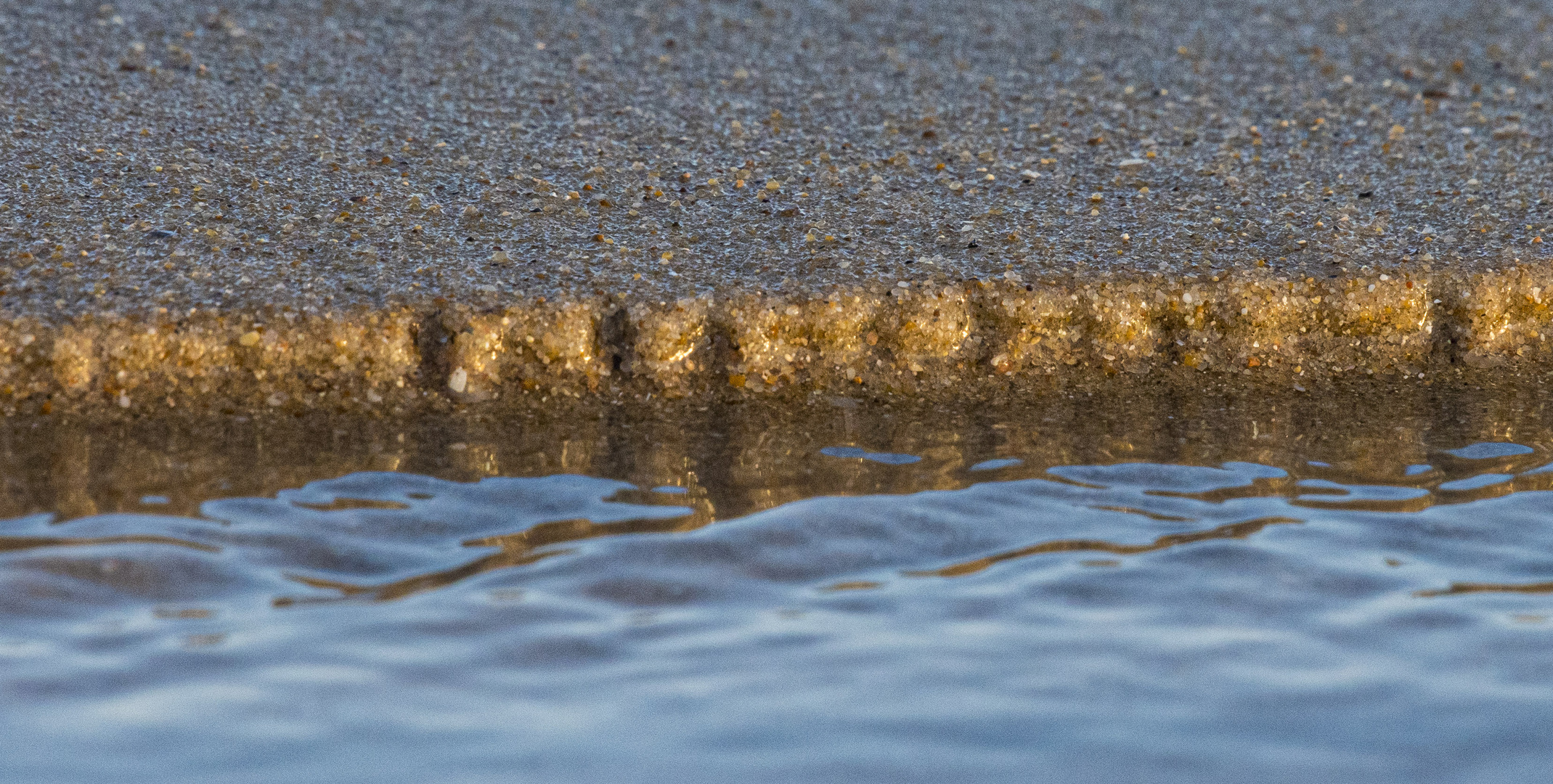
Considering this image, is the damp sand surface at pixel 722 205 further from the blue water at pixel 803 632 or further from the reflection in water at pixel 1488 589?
the reflection in water at pixel 1488 589

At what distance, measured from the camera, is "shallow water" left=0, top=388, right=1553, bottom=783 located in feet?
5.90

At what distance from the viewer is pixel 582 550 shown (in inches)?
90.4

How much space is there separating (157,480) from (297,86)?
198cm

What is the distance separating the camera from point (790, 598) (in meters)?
2.19

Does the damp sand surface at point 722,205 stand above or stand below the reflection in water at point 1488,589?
above

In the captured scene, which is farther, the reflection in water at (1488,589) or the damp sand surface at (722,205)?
the damp sand surface at (722,205)

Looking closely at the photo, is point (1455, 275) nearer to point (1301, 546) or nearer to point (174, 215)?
point (1301, 546)

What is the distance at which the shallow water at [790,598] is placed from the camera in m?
1.80

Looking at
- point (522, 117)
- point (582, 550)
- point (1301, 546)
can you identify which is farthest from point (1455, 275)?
point (522, 117)

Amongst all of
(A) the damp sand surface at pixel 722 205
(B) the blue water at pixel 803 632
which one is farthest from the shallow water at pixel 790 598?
(A) the damp sand surface at pixel 722 205

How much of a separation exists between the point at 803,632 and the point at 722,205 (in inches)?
62.4

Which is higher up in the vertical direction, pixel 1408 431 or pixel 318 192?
pixel 318 192

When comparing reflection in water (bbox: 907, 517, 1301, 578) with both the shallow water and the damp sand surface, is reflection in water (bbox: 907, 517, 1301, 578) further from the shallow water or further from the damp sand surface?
the damp sand surface

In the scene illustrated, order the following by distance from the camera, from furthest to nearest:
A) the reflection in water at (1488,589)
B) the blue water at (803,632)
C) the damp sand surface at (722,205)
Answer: the damp sand surface at (722,205) < the reflection in water at (1488,589) < the blue water at (803,632)
